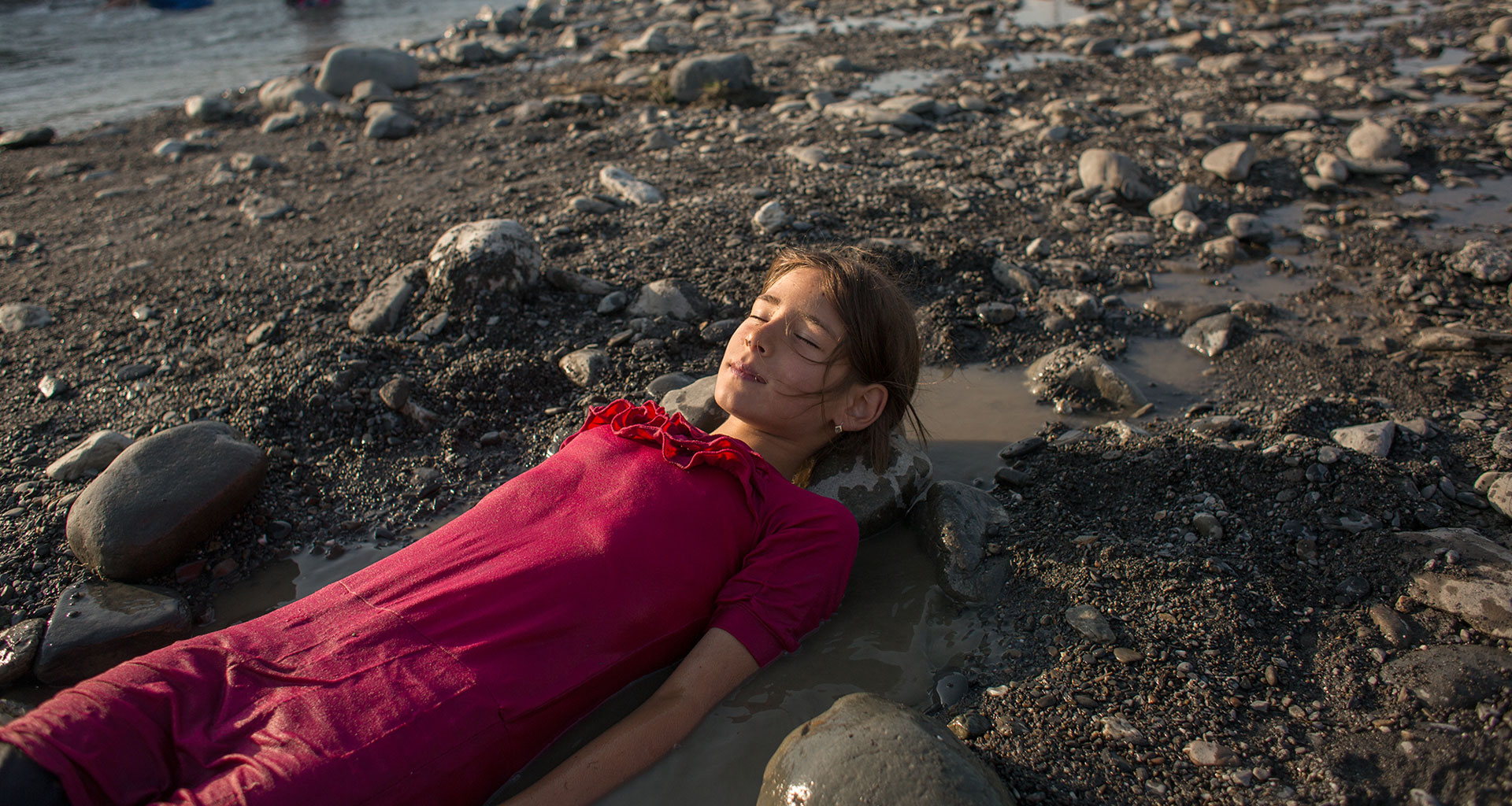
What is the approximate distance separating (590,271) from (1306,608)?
12.8 feet

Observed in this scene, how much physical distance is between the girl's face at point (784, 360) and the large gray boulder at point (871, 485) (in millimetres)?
439

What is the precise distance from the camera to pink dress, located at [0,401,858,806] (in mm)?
2160

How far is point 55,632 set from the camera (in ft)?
10.1

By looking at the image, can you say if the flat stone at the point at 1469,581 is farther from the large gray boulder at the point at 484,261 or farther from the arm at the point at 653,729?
the large gray boulder at the point at 484,261

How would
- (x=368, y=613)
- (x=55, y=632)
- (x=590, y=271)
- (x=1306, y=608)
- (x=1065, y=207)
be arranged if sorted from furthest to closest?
(x=1065, y=207) < (x=590, y=271) < (x=55, y=632) < (x=1306, y=608) < (x=368, y=613)

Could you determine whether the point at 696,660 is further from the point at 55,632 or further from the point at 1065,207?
the point at 1065,207

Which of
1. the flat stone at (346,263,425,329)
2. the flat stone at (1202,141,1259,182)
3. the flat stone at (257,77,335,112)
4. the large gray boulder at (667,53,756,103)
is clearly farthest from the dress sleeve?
the flat stone at (257,77,335,112)

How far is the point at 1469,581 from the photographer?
2711 millimetres

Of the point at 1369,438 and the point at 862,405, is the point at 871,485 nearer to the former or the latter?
the point at 862,405

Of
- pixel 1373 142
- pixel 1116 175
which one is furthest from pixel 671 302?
pixel 1373 142

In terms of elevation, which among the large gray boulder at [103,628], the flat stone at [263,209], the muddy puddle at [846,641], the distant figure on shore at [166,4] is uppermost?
the distant figure on shore at [166,4]

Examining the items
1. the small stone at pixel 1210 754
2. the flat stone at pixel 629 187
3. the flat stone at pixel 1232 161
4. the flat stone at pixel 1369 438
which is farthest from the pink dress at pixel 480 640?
the flat stone at pixel 1232 161

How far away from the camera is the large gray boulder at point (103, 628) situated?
3043 millimetres

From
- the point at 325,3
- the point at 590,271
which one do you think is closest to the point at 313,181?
the point at 590,271
